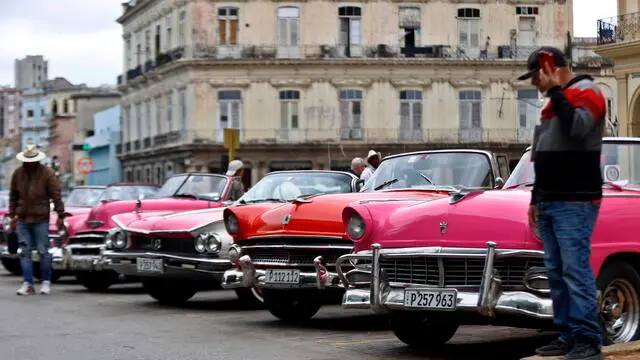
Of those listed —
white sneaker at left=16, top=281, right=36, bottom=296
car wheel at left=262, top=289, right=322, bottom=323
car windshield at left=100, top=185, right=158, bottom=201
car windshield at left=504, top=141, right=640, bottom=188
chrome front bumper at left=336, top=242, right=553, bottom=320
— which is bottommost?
white sneaker at left=16, top=281, right=36, bottom=296

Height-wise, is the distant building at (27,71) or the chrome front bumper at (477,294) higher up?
the distant building at (27,71)

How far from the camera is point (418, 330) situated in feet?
31.4

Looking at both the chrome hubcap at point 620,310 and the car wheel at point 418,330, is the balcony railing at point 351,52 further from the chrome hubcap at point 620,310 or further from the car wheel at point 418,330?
the chrome hubcap at point 620,310

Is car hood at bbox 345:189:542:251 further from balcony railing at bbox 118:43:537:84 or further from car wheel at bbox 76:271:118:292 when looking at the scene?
balcony railing at bbox 118:43:537:84

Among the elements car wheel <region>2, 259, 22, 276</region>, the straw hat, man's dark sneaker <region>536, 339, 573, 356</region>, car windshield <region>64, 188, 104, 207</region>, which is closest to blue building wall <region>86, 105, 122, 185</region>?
car wheel <region>2, 259, 22, 276</region>

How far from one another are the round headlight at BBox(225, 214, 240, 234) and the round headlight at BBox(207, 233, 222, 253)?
3.15 feet

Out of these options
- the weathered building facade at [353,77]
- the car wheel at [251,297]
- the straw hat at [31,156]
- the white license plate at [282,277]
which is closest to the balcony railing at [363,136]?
the weathered building facade at [353,77]

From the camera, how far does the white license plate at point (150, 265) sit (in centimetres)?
1359

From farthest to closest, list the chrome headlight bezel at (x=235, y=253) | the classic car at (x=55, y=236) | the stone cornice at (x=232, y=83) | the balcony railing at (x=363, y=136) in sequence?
the stone cornice at (x=232, y=83)
the balcony railing at (x=363, y=136)
the classic car at (x=55, y=236)
the chrome headlight bezel at (x=235, y=253)

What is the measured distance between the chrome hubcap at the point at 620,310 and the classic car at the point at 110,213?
8763 millimetres

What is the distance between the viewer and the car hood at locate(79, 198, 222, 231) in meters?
16.9

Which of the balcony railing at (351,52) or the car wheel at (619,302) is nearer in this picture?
the car wheel at (619,302)

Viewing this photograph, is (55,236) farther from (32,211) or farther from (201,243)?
(201,243)

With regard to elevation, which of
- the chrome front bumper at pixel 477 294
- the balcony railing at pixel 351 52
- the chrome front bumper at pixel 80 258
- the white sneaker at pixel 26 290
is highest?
the balcony railing at pixel 351 52
